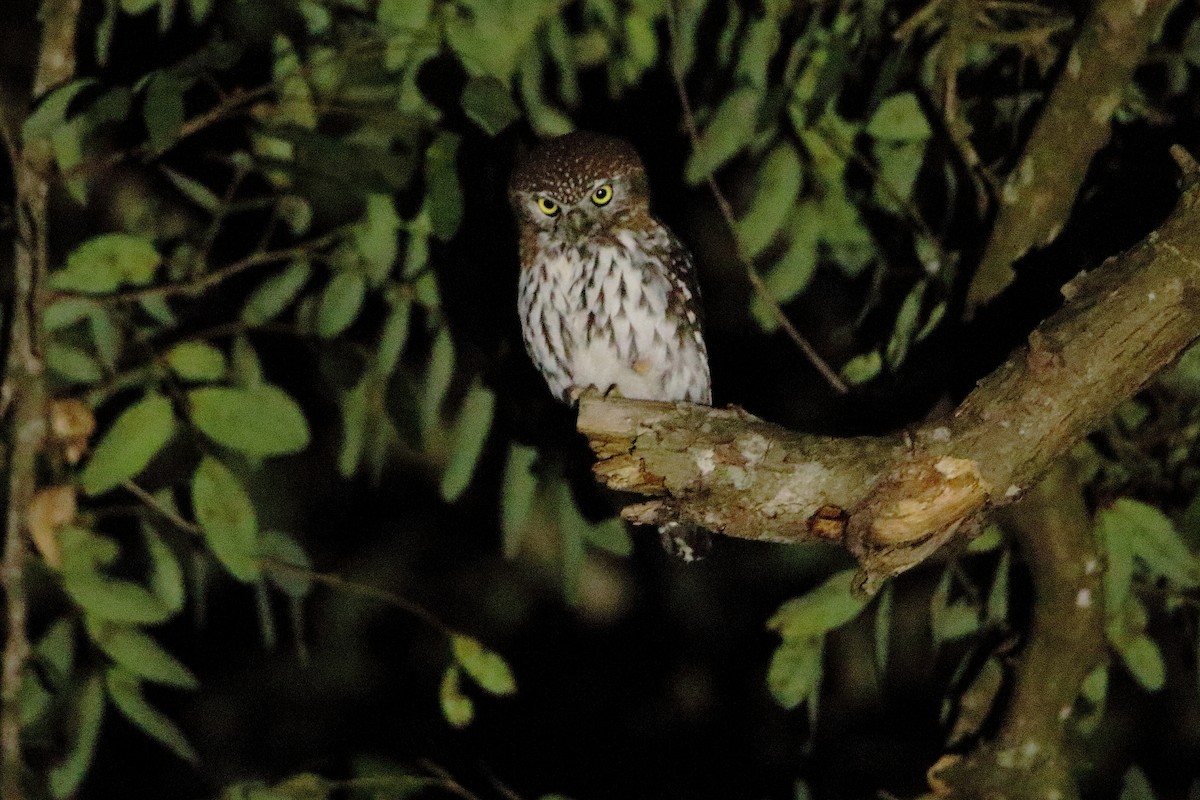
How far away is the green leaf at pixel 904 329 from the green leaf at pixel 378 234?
0.98 meters

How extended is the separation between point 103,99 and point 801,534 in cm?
141

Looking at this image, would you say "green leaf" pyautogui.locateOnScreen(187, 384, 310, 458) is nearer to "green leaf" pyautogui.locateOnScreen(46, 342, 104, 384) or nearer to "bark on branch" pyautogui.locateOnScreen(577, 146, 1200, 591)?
"green leaf" pyautogui.locateOnScreen(46, 342, 104, 384)

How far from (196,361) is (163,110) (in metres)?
0.49

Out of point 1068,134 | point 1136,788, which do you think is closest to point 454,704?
point 1136,788

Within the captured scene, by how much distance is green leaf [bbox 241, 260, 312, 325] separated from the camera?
277 cm

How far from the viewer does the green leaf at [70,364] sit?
2760mm

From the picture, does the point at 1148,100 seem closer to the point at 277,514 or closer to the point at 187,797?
the point at 277,514

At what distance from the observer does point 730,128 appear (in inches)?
102

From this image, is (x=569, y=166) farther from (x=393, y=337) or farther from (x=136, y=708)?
(x=136, y=708)

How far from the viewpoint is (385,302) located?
9.41 feet

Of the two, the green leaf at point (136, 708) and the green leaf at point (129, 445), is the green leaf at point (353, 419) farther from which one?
the green leaf at point (136, 708)

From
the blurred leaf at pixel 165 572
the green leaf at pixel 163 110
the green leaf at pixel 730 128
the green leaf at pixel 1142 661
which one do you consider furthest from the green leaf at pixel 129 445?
the green leaf at pixel 1142 661

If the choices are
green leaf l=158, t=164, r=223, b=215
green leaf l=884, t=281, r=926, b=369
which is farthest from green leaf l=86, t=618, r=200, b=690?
green leaf l=884, t=281, r=926, b=369

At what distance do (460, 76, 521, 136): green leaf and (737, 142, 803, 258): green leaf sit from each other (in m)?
0.52
